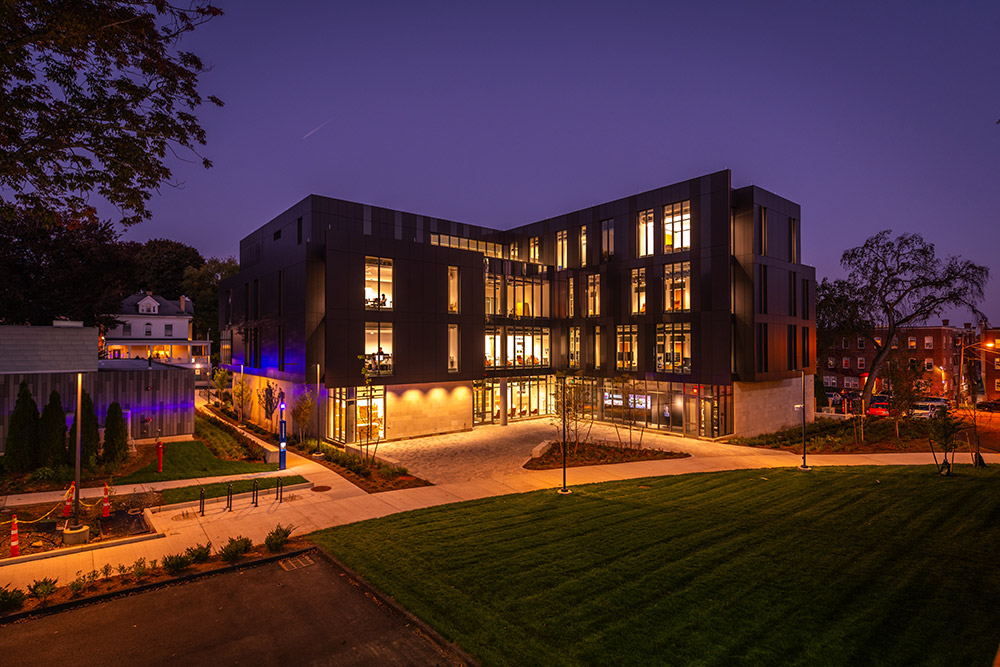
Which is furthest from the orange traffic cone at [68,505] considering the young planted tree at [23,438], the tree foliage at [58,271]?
the tree foliage at [58,271]

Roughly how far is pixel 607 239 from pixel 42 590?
35272mm

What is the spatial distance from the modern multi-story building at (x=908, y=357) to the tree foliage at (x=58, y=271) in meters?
71.5

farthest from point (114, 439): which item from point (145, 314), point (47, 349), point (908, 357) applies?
point (908, 357)

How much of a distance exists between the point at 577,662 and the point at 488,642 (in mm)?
1549

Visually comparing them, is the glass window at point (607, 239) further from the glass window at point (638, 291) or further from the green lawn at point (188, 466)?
the green lawn at point (188, 466)

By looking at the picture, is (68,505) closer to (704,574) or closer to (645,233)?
(704,574)

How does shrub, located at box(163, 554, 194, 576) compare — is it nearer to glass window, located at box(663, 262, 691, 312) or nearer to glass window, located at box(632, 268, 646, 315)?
glass window, located at box(663, 262, 691, 312)

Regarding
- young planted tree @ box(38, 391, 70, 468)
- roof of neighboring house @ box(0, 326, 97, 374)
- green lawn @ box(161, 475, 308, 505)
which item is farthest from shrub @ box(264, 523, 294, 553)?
roof of neighboring house @ box(0, 326, 97, 374)

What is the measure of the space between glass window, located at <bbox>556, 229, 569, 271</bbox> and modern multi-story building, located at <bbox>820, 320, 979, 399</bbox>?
38.8 meters

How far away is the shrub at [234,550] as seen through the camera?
38.3 feet

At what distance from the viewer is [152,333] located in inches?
2562

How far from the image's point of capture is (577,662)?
7.51 m

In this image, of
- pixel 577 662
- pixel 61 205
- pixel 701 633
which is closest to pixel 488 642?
pixel 577 662

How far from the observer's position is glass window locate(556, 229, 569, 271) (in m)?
40.7
